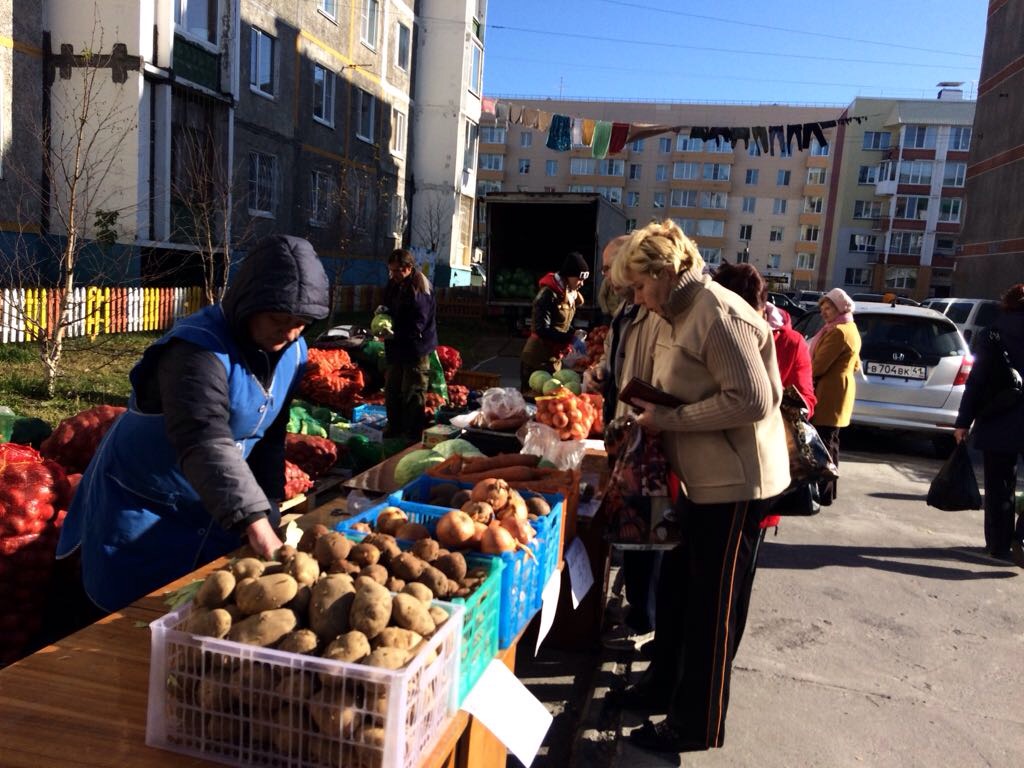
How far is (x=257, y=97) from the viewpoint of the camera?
19.5m

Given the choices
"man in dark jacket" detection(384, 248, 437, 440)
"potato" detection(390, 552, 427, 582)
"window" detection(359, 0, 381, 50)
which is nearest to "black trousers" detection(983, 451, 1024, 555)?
"man in dark jacket" detection(384, 248, 437, 440)

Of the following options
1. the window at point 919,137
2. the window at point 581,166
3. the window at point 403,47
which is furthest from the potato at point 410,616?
the window at point 581,166

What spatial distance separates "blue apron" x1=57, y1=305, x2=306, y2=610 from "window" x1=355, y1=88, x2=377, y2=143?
2448 centimetres

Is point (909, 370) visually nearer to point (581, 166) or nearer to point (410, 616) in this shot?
point (410, 616)

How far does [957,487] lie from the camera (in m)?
5.73

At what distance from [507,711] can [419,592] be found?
49cm

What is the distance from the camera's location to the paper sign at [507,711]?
1918 mm

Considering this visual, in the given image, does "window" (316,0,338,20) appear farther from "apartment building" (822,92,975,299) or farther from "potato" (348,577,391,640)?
"apartment building" (822,92,975,299)

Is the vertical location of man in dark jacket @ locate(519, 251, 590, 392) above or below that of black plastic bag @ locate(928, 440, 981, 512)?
above

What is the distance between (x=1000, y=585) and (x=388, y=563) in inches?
195

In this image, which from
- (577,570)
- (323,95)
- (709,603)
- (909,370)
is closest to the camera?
(709,603)

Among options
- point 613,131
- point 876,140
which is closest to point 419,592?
point 613,131

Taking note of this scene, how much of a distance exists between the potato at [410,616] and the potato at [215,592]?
1.16ft

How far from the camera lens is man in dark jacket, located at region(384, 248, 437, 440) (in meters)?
7.10
